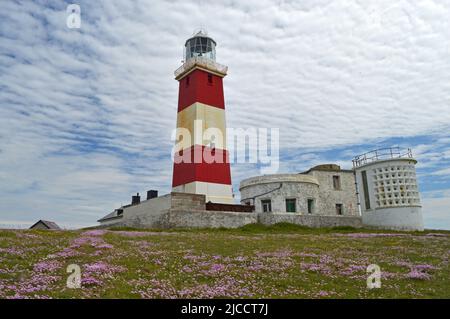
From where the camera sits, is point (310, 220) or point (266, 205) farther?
point (266, 205)

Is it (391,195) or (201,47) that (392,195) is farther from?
(201,47)

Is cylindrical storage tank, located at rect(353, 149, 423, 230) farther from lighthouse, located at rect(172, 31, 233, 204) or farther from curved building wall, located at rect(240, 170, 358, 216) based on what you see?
lighthouse, located at rect(172, 31, 233, 204)

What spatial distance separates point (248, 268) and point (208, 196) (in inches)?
917

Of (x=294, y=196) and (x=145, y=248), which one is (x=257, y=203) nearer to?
(x=294, y=196)

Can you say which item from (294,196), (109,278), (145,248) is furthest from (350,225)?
(109,278)

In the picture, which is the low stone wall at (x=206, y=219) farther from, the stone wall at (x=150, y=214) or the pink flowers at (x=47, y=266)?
the pink flowers at (x=47, y=266)

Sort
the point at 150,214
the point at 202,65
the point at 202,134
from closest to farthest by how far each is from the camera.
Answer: the point at 150,214 < the point at 202,134 < the point at 202,65

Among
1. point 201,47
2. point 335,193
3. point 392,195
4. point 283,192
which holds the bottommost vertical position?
point 392,195

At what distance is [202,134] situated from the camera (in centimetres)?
3822

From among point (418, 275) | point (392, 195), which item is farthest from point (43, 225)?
point (418, 275)

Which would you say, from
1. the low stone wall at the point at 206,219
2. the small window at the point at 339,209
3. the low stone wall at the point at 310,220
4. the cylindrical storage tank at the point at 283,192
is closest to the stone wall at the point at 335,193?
the small window at the point at 339,209

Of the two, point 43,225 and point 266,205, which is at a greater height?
point 266,205

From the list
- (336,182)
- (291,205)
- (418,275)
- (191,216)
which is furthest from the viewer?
(336,182)

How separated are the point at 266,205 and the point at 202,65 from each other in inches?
701
